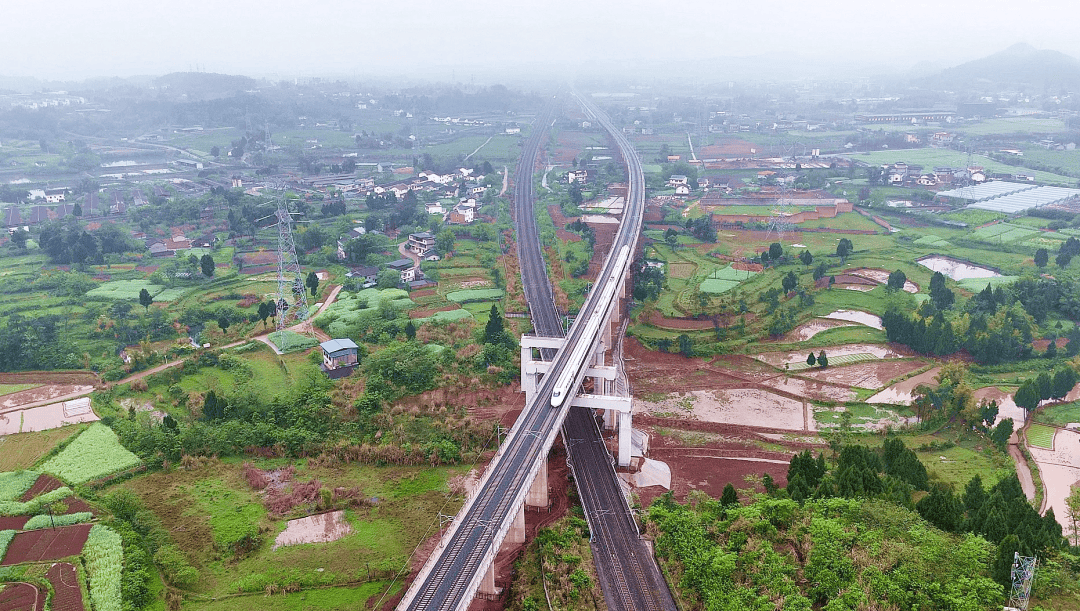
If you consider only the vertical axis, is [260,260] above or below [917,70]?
below

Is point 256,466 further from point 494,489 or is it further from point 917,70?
point 917,70

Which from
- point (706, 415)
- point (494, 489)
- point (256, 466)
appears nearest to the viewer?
point (494, 489)

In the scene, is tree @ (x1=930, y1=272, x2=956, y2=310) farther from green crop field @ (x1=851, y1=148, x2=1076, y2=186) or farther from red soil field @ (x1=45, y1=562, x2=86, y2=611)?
green crop field @ (x1=851, y1=148, x2=1076, y2=186)

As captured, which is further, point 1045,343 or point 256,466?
point 1045,343

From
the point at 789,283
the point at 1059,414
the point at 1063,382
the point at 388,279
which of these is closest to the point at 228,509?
the point at 388,279

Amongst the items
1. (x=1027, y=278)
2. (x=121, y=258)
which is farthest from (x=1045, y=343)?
(x=121, y=258)

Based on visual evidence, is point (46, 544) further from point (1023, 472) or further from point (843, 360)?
point (843, 360)

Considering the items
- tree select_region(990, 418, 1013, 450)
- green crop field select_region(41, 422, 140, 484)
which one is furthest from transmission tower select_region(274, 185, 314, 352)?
tree select_region(990, 418, 1013, 450)

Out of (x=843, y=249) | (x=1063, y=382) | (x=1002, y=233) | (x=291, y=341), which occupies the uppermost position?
(x=1002, y=233)
